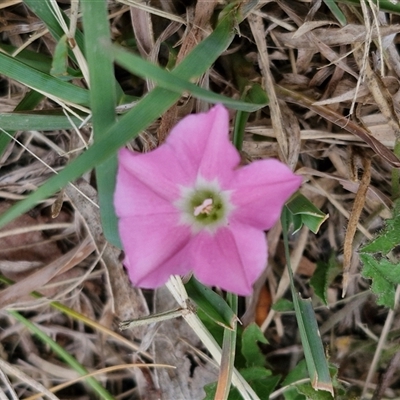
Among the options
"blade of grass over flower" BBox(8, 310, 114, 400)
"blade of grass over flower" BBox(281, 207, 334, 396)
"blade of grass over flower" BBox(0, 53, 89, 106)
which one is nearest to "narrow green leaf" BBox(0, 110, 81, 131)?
"blade of grass over flower" BBox(0, 53, 89, 106)

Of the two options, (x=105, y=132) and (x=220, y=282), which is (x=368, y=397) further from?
(x=105, y=132)

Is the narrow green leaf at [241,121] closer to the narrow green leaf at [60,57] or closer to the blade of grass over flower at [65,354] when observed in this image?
the narrow green leaf at [60,57]

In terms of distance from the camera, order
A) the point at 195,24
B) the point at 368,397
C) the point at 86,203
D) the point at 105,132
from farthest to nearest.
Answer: the point at 368,397 → the point at 86,203 → the point at 195,24 → the point at 105,132

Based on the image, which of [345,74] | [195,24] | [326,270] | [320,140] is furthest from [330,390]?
[195,24]

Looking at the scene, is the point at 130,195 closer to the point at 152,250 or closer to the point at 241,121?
the point at 152,250

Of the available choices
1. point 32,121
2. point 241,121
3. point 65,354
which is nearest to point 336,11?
point 241,121

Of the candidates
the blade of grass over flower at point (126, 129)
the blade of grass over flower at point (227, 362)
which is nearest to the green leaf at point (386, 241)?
the blade of grass over flower at point (227, 362)
